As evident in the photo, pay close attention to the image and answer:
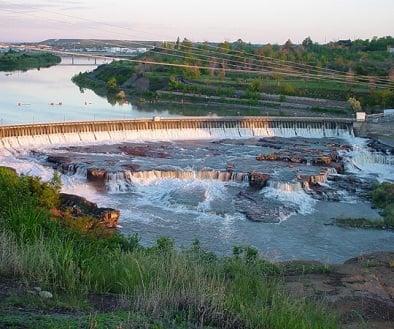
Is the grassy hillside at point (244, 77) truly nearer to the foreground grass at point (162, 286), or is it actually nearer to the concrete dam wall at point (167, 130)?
the concrete dam wall at point (167, 130)

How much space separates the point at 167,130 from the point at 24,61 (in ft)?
199

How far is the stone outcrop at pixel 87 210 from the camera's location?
1412 centimetres

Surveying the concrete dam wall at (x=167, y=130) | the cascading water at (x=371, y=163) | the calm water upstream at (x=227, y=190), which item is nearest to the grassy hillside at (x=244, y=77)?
the concrete dam wall at (x=167, y=130)

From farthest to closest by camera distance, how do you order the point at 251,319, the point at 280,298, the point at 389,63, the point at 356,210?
the point at 389,63, the point at 356,210, the point at 280,298, the point at 251,319

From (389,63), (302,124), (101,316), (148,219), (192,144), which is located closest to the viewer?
(101,316)

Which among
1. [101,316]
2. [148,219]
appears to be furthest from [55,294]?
[148,219]

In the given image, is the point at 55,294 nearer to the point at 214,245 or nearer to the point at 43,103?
the point at 214,245

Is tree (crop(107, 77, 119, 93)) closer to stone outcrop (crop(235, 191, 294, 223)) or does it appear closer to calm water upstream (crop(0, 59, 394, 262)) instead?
calm water upstream (crop(0, 59, 394, 262))

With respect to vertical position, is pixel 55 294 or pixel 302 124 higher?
pixel 55 294

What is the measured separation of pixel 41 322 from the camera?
3520 mm

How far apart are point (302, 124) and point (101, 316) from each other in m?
28.6

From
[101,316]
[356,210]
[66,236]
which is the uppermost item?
[101,316]

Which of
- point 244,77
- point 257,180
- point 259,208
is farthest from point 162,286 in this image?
point 244,77

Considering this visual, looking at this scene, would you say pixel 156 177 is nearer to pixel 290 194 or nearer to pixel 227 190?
pixel 227 190
